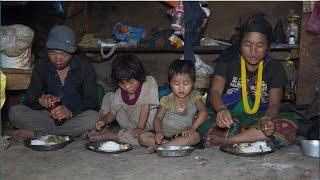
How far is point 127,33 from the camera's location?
576 centimetres

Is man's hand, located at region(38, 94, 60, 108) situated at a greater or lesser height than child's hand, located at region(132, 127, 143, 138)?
greater

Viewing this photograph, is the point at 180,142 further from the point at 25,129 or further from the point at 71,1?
the point at 71,1

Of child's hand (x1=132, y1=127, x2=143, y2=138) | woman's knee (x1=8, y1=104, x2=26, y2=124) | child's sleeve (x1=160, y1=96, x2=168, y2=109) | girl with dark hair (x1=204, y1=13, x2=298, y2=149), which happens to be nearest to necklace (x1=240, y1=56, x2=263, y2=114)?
girl with dark hair (x1=204, y1=13, x2=298, y2=149)

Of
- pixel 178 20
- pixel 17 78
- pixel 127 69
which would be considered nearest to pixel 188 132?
pixel 127 69

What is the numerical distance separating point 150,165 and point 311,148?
1336 millimetres

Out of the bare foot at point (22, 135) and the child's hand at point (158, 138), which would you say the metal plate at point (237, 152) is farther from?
the bare foot at point (22, 135)

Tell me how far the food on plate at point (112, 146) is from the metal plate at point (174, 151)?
342 millimetres

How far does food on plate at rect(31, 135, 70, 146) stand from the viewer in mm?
3934

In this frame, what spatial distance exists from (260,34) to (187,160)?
1311 mm

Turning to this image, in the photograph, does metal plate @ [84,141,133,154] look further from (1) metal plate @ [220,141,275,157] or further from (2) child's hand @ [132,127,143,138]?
(1) metal plate @ [220,141,275,157]

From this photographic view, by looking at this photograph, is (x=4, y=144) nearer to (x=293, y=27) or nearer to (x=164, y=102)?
(x=164, y=102)

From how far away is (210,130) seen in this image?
13.4ft

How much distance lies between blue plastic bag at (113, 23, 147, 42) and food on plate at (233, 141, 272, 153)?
8.21 feet

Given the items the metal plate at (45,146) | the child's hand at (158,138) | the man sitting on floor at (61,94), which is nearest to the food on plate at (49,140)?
the metal plate at (45,146)
